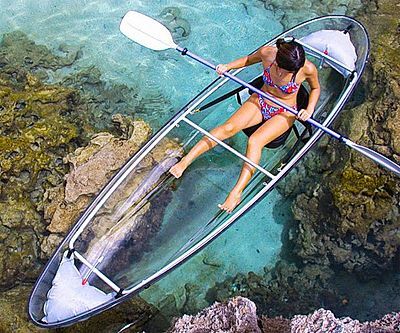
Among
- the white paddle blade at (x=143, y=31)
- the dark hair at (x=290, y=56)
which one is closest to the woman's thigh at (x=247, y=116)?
the dark hair at (x=290, y=56)

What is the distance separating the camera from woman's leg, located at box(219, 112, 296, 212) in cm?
469

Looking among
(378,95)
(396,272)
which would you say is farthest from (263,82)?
(396,272)

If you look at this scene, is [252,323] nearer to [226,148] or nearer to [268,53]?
[226,148]

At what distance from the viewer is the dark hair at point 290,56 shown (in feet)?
13.6

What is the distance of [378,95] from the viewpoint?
17.8ft

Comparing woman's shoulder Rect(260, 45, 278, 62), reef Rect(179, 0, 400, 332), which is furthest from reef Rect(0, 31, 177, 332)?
reef Rect(179, 0, 400, 332)

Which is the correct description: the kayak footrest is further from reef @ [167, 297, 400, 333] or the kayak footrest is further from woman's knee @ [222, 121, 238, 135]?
woman's knee @ [222, 121, 238, 135]

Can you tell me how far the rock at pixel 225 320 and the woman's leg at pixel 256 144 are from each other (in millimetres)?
1109

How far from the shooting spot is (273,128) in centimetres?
477

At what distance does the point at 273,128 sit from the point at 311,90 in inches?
18.8

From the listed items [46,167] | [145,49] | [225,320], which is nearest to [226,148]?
[225,320]

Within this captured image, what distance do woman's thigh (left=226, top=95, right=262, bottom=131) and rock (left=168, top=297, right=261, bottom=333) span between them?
1.71 m

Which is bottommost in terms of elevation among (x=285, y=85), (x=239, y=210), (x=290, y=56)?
(x=239, y=210)

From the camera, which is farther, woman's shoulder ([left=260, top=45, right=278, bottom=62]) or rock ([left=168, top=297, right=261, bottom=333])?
woman's shoulder ([left=260, top=45, right=278, bottom=62])
